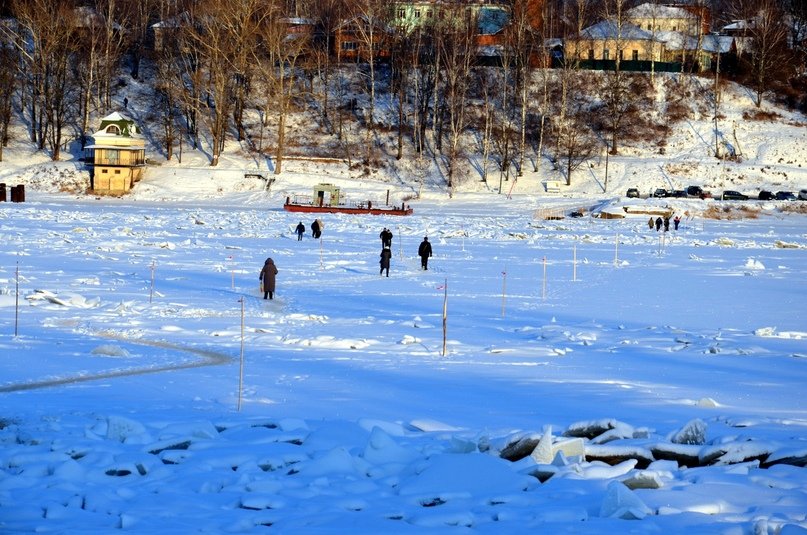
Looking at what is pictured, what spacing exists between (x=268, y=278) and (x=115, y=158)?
55177 millimetres

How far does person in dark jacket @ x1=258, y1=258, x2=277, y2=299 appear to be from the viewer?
27172mm

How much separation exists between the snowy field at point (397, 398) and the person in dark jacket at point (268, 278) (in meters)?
0.30

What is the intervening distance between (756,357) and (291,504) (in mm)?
11811

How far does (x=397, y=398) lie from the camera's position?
1598 cm

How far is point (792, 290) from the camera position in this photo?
31.4m

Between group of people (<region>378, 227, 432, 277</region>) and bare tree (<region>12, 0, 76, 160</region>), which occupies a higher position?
bare tree (<region>12, 0, 76, 160</region>)

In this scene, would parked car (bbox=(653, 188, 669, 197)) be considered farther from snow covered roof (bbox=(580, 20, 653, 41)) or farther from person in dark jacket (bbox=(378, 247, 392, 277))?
person in dark jacket (bbox=(378, 247, 392, 277))

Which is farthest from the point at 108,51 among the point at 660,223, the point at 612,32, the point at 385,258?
the point at 385,258

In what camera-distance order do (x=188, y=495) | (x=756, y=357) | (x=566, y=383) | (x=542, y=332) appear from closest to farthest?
(x=188, y=495) → (x=566, y=383) → (x=756, y=357) → (x=542, y=332)

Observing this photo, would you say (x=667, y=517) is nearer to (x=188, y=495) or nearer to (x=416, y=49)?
(x=188, y=495)

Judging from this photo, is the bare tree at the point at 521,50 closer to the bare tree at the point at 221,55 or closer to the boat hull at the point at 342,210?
the bare tree at the point at 221,55

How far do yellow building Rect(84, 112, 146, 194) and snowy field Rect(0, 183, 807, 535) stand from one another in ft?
138

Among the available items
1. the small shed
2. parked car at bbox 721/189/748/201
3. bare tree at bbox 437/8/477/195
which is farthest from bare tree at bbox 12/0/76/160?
parked car at bbox 721/189/748/201

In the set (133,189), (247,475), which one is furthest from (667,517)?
(133,189)
